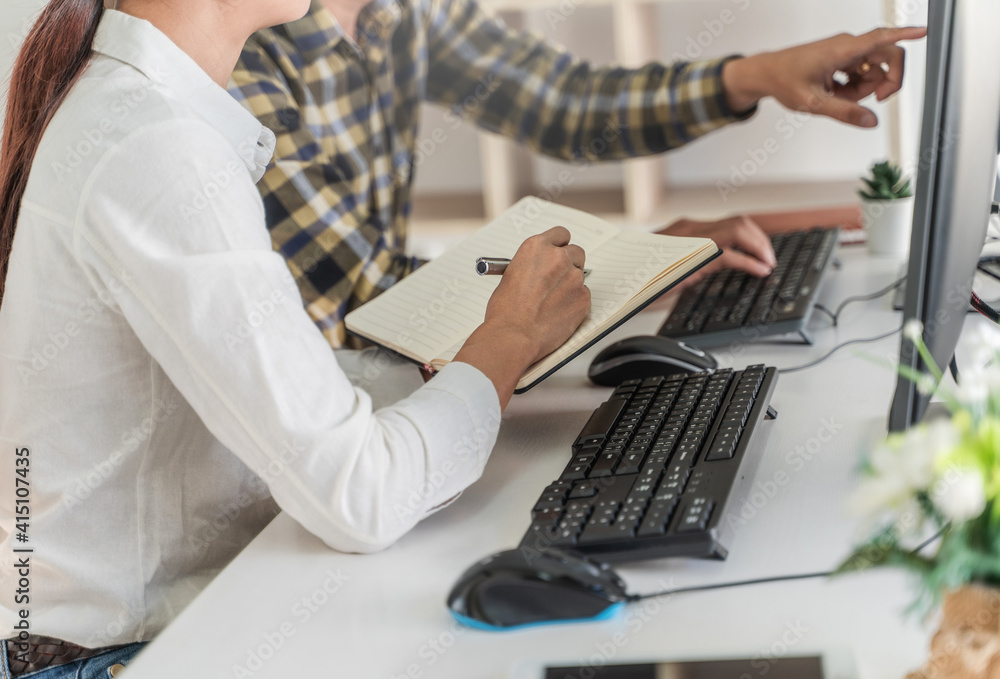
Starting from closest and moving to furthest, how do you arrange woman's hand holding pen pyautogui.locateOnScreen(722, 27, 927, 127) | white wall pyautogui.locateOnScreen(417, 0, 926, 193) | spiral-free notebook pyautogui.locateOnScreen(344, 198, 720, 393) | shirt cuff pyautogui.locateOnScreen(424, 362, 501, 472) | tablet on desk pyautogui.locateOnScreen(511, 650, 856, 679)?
tablet on desk pyautogui.locateOnScreen(511, 650, 856, 679)
shirt cuff pyautogui.locateOnScreen(424, 362, 501, 472)
spiral-free notebook pyautogui.locateOnScreen(344, 198, 720, 393)
woman's hand holding pen pyautogui.locateOnScreen(722, 27, 927, 127)
white wall pyautogui.locateOnScreen(417, 0, 926, 193)

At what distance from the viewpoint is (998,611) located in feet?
1.41

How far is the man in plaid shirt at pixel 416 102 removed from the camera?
4.23ft

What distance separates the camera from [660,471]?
0.76m

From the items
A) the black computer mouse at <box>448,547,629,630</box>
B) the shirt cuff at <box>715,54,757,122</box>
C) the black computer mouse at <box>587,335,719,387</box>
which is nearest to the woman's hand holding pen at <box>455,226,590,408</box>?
the black computer mouse at <box>587,335,719,387</box>

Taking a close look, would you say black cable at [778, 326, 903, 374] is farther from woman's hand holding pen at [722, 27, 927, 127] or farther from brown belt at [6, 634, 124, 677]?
brown belt at [6, 634, 124, 677]

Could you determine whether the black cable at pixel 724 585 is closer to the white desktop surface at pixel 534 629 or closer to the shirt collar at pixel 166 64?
the white desktop surface at pixel 534 629

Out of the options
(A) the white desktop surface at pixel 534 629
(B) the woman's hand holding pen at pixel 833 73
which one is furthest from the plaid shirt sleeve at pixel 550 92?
(A) the white desktop surface at pixel 534 629

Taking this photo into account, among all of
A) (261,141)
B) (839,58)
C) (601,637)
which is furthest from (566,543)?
(839,58)

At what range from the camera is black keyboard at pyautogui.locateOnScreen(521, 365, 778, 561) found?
0.67 m

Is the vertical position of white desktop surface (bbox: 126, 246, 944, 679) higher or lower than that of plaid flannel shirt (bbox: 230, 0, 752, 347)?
lower

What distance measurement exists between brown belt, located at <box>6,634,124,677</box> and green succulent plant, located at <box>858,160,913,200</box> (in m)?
1.13

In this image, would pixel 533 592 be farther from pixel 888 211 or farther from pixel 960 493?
pixel 888 211

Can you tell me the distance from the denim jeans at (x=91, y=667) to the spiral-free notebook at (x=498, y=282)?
0.37 metres

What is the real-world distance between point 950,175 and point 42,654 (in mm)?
809
